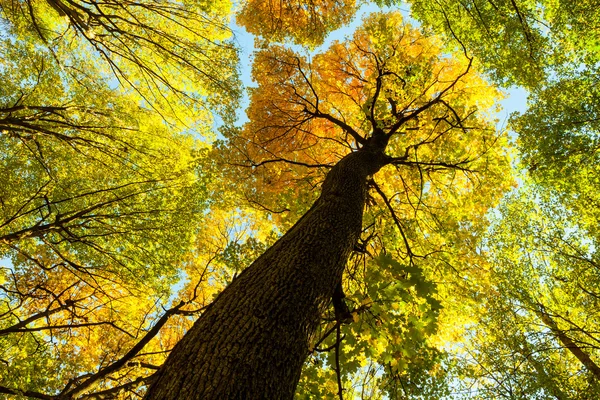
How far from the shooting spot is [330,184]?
356 centimetres

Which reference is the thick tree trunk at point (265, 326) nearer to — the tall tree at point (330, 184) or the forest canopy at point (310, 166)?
the tall tree at point (330, 184)

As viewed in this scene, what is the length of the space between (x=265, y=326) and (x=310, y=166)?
151 inches

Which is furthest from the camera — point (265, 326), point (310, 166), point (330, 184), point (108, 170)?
point (108, 170)

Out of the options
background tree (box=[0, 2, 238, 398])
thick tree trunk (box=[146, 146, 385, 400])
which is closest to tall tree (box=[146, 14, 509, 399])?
thick tree trunk (box=[146, 146, 385, 400])

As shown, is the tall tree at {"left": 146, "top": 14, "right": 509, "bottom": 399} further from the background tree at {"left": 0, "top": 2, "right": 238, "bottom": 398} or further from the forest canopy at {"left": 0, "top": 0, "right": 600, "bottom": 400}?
the background tree at {"left": 0, "top": 2, "right": 238, "bottom": 398}

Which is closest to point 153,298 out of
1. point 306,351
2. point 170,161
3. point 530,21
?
point 170,161

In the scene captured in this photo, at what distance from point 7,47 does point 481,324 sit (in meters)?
13.5

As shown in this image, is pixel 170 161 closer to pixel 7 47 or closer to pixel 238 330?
pixel 7 47

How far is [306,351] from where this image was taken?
1725 millimetres

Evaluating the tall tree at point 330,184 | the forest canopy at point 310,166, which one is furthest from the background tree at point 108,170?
the tall tree at point 330,184

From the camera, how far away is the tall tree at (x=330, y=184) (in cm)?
147

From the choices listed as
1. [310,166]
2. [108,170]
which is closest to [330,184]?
[310,166]

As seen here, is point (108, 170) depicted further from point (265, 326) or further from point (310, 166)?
point (265, 326)

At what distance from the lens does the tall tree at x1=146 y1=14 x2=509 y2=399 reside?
1467 mm
